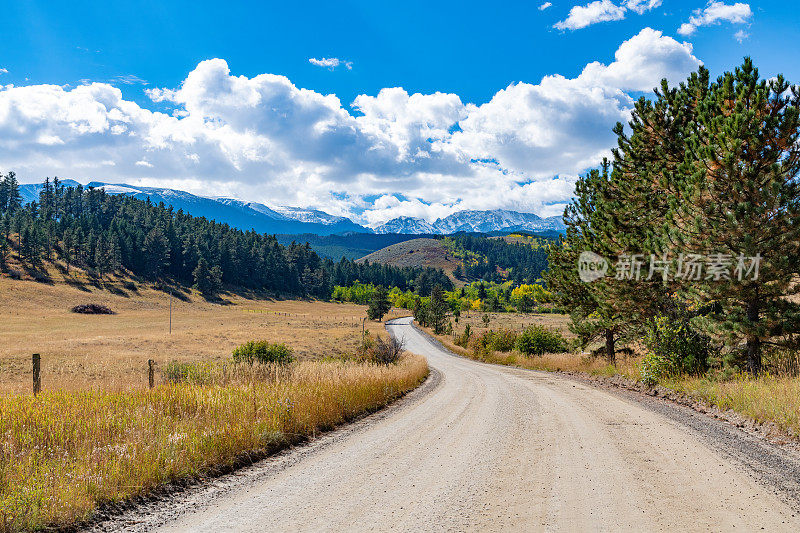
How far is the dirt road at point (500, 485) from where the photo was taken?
5.08m

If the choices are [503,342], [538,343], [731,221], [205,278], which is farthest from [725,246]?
[205,278]

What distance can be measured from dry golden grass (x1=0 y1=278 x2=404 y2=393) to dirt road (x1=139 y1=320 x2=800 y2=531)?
7.21 meters

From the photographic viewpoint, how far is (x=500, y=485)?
245 inches

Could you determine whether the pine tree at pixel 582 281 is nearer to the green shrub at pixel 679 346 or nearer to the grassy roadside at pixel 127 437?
the green shrub at pixel 679 346

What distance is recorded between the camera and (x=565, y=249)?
26219 mm

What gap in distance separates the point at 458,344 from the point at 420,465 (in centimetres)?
4780

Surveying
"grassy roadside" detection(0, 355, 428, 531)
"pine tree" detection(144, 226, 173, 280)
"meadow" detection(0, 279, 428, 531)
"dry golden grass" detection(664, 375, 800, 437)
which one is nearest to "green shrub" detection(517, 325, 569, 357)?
"meadow" detection(0, 279, 428, 531)

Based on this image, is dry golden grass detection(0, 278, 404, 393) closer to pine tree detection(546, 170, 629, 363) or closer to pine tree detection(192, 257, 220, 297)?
pine tree detection(192, 257, 220, 297)

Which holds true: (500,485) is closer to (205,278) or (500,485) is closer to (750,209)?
(750,209)

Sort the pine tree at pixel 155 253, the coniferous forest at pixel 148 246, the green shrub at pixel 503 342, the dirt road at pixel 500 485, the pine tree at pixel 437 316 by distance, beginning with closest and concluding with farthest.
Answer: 1. the dirt road at pixel 500 485
2. the green shrub at pixel 503 342
3. the pine tree at pixel 437 316
4. the coniferous forest at pixel 148 246
5. the pine tree at pixel 155 253

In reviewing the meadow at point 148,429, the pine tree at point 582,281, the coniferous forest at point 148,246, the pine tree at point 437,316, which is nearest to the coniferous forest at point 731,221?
the pine tree at point 582,281

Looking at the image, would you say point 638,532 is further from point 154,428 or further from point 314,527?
point 154,428

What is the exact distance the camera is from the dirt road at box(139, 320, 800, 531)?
5078 millimetres

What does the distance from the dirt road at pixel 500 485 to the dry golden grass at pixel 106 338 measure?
284 inches
